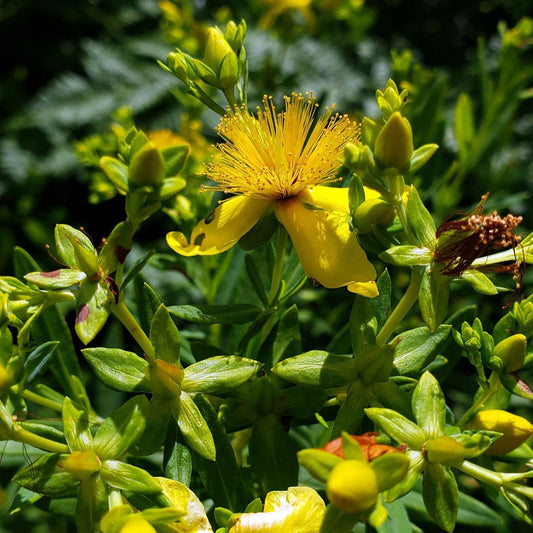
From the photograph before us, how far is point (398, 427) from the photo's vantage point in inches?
28.4

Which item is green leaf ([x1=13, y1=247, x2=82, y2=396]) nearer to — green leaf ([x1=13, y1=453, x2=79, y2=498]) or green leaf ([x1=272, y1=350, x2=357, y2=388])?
green leaf ([x1=13, y1=453, x2=79, y2=498])

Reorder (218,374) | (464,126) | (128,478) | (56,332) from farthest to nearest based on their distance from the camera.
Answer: (464,126), (56,332), (218,374), (128,478)

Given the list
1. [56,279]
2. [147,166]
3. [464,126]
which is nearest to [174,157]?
[147,166]

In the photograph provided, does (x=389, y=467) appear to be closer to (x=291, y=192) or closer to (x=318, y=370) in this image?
(x=318, y=370)

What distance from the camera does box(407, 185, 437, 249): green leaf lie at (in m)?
0.79

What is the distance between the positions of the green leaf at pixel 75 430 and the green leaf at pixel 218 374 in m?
0.13

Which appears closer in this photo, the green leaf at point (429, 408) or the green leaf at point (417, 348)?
the green leaf at point (429, 408)

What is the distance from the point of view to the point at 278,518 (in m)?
0.71

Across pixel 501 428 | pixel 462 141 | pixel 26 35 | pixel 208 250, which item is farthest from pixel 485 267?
pixel 26 35

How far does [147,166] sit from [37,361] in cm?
30

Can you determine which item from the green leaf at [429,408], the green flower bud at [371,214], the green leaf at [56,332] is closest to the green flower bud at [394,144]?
the green flower bud at [371,214]

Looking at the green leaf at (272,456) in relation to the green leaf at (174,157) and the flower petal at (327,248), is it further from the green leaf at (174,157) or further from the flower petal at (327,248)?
the green leaf at (174,157)

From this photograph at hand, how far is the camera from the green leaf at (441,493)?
73cm

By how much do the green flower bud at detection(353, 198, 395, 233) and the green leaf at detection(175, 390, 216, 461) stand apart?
0.31 m
